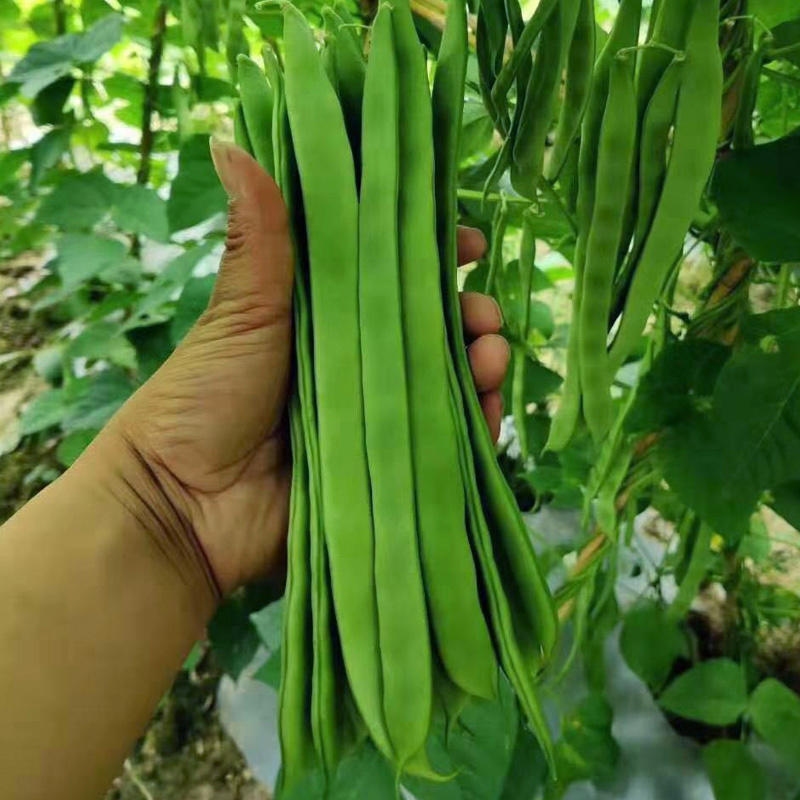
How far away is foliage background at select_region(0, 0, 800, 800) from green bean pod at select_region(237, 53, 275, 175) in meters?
0.20

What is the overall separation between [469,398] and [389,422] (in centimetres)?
8

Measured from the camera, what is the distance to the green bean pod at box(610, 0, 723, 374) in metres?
0.46

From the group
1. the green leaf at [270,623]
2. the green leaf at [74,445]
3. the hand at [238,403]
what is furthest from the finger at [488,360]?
the green leaf at [74,445]

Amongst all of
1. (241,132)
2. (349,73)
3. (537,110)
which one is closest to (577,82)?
(537,110)

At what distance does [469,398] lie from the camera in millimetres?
564

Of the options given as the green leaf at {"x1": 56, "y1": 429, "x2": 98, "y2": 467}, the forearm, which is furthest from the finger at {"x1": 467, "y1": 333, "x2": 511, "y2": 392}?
the green leaf at {"x1": 56, "y1": 429, "x2": 98, "y2": 467}

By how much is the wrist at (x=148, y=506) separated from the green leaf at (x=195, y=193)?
11.1 inches

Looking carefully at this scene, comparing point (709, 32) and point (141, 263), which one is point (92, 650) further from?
point (141, 263)

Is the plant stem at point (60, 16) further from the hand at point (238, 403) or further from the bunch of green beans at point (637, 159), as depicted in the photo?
the bunch of green beans at point (637, 159)

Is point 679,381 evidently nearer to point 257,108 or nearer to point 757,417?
point 757,417

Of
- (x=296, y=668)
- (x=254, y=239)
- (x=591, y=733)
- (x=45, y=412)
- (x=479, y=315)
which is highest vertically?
(x=254, y=239)

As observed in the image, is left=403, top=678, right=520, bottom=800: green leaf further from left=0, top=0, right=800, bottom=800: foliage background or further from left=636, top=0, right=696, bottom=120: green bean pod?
left=636, top=0, right=696, bottom=120: green bean pod

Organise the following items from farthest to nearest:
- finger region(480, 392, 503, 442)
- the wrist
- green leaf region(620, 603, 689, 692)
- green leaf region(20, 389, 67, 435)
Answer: green leaf region(20, 389, 67, 435)
green leaf region(620, 603, 689, 692)
finger region(480, 392, 503, 442)
the wrist

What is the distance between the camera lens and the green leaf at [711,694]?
1011mm
